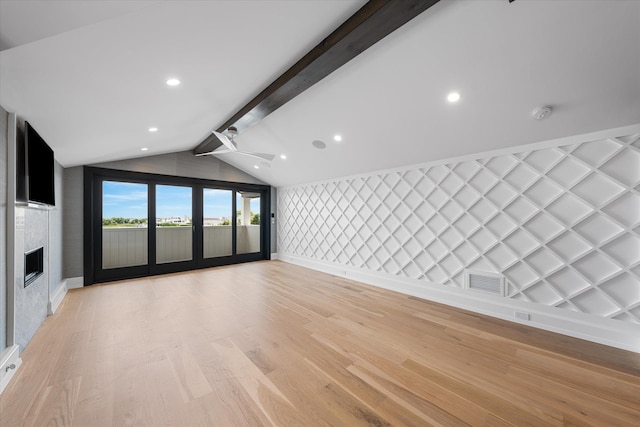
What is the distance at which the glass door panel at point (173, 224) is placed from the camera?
198 inches

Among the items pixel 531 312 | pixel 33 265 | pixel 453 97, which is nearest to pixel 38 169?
pixel 33 265

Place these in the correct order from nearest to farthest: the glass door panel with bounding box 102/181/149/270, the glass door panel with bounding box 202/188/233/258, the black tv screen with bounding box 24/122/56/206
Result: 1. the black tv screen with bounding box 24/122/56/206
2. the glass door panel with bounding box 102/181/149/270
3. the glass door panel with bounding box 202/188/233/258

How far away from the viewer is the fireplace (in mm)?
2244

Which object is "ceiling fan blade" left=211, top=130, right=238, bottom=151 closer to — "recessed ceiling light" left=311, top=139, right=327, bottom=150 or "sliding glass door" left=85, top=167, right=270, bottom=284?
"recessed ceiling light" left=311, top=139, right=327, bottom=150

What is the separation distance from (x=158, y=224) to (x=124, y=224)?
1.79 feet

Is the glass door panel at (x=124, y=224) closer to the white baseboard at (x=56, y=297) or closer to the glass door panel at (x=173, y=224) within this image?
the glass door panel at (x=173, y=224)

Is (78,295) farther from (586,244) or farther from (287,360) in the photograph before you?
(586,244)

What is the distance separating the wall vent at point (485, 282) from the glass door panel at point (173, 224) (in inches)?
207

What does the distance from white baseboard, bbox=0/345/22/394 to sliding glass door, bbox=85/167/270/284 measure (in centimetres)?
278

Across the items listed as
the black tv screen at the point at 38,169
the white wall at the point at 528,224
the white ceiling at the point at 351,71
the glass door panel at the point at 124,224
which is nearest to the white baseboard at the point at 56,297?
the glass door panel at the point at 124,224

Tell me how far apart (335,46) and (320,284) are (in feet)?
11.2

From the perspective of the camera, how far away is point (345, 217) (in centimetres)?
482

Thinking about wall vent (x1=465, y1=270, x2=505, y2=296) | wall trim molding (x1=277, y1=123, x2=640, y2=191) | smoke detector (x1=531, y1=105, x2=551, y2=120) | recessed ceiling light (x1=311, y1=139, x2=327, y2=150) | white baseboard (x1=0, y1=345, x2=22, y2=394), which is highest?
recessed ceiling light (x1=311, y1=139, x2=327, y2=150)

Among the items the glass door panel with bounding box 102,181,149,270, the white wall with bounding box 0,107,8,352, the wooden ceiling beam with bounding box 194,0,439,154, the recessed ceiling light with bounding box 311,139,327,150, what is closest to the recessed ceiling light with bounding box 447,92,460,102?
the wooden ceiling beam with bounding box 194,0,439,154
